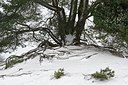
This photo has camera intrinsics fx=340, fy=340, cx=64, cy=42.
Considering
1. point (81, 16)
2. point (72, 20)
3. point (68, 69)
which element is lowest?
point (68, 69)

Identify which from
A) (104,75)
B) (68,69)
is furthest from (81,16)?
(104,75)

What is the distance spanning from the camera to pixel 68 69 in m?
8.49

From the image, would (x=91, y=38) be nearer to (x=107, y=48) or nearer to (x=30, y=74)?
(x=107, y=48)

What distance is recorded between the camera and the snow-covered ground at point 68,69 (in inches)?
292

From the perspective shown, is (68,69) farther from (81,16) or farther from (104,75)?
(81,16)

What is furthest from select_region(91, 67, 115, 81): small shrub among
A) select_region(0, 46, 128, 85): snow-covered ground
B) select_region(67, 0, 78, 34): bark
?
select_region(67, 0, 78, 34): bark

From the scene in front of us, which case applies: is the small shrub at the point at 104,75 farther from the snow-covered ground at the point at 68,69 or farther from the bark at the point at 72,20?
the bark at the point at 72,20

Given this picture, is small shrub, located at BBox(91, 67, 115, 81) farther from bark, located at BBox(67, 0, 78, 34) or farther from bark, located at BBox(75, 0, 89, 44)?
bark, located at BBox(67, 0, 78, 34)

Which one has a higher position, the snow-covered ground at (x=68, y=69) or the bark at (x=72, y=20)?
the bark at (x=72, y=20)

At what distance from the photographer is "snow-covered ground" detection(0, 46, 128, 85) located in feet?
24.3

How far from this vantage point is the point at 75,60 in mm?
9758

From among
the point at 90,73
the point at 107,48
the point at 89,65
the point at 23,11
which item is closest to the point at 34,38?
the point at 23,11

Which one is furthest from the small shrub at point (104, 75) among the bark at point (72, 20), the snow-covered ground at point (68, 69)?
the bark at point (72, 20)

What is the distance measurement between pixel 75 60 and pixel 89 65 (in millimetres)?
1069
